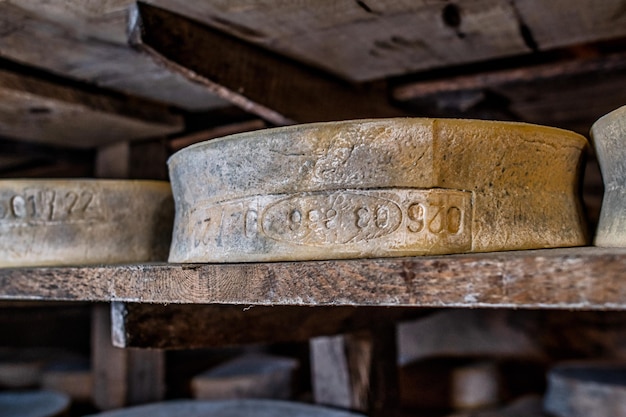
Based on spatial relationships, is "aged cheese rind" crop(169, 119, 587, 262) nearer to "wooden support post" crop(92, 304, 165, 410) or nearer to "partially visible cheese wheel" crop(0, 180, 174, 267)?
"partially visible cheese wheel" crop(0, 180, 174, 267)

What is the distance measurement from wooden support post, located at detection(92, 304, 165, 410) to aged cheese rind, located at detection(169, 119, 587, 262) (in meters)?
1.56

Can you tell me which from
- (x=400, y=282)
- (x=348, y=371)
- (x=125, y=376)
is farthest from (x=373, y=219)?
(x=125, y=376)

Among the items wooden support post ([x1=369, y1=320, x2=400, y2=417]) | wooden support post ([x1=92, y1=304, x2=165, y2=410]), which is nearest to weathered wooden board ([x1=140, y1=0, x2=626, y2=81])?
wooden support post ([x1=369, y1=320, x2=400, y2=417])

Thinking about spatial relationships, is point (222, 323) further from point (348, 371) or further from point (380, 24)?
point (380, 24)

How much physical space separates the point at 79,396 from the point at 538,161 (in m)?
2.24

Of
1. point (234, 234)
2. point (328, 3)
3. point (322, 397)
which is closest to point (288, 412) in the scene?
point (322, 397)

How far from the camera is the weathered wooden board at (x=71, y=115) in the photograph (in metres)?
1.78

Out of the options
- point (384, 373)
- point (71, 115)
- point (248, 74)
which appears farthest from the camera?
point (384, 373)

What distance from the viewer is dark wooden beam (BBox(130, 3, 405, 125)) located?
54.8 inches

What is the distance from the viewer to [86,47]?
5.21 ft

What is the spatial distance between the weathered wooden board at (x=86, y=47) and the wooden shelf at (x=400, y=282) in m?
0.57

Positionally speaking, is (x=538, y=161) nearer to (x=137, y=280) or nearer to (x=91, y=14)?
(x=137, y=280)

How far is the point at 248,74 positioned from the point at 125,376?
1411 mm

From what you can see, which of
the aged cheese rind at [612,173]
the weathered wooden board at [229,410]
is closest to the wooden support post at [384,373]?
the weathered wooden board at [229,410]
